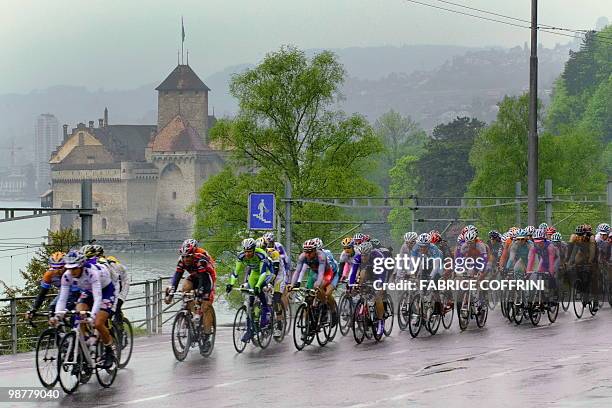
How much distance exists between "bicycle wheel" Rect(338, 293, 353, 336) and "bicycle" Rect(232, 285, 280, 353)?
4.73ft

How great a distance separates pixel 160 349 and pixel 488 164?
75069 mm

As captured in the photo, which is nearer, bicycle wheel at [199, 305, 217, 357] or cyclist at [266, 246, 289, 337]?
bicycle wheel at [199, 305, 217, 357]

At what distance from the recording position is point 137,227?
192875 mm

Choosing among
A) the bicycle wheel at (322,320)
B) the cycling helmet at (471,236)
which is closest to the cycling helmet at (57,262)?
the bicycle wheel at (322,320)

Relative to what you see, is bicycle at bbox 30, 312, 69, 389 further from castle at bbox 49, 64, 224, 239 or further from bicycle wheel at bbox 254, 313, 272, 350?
castle at bbox 49, 64, 224, 239

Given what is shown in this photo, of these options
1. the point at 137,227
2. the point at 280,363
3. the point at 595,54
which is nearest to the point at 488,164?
the point at 595,54

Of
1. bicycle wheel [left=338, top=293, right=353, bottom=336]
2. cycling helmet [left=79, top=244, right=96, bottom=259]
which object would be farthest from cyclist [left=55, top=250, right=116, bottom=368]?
bicycle wheel [left=338, top=293, right=353, bottom=336]

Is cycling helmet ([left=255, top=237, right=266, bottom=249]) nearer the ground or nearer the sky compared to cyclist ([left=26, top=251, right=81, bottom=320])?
nearer the sky

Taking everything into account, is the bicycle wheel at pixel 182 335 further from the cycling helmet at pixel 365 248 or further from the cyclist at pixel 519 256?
the cyclist at pixel 519 256

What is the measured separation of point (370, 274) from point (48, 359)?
344 inches

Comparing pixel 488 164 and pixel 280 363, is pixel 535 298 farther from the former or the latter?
pixel 488 164

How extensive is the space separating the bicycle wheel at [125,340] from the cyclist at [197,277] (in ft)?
3.98

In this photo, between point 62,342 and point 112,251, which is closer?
point 62,342

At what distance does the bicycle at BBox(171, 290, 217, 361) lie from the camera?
20922 mm
